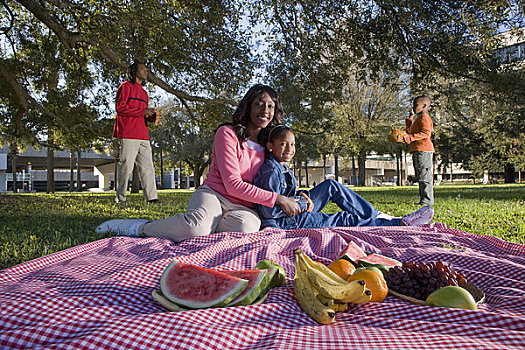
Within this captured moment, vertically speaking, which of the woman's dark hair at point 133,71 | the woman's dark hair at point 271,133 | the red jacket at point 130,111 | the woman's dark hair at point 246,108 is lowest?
the woman's dark hair at point 271,133

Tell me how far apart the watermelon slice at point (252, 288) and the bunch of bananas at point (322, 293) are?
200mm

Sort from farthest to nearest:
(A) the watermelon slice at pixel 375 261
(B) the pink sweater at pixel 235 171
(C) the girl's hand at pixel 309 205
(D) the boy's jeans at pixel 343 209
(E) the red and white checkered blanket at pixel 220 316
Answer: (D) the boy's jeans at pixel 343 209 < (C) the girl's hand at pixel 309 205 < (B) the pink sweater at pixel 235 171 < (A) the watermelon slice at pixel 375 261 < (E) the red and white checkered blanket at pixel 220 316

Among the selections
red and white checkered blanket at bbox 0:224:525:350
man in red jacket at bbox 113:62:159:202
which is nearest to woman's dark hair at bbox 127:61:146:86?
man in red jacket at bbox 113:62:159:202

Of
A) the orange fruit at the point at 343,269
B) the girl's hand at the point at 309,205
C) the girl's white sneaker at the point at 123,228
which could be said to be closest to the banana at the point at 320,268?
the orange fruit at the point at 343,269

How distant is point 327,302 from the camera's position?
165 cm

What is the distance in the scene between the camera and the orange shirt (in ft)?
24.2

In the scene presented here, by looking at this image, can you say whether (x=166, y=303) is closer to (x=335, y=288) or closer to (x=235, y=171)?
(x=335, y=288)

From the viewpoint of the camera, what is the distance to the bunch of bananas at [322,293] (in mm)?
1610

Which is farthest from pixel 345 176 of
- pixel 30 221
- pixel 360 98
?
pixel 30 221

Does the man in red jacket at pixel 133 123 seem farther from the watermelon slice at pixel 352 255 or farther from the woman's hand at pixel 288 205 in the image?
the watermelon slice at pixel 352 255

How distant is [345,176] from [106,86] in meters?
60.3

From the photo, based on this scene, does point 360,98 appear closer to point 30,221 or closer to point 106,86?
point 106,86

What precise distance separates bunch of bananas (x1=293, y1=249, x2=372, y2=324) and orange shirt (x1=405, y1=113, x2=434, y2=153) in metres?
6.26

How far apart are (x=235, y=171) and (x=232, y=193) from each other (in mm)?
242
